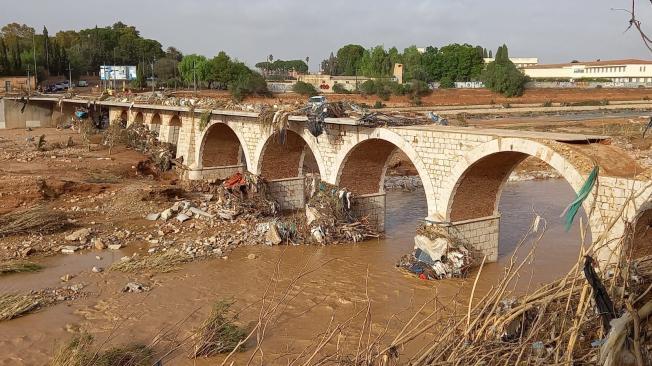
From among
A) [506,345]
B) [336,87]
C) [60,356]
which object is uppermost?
[336,87]

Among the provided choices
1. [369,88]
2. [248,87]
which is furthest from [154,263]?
[369,88]

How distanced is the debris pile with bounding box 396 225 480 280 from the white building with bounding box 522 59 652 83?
6998 cm

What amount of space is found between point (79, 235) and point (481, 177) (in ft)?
31.9

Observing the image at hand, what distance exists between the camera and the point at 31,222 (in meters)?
14.6

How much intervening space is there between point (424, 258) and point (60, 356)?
26.0 feet

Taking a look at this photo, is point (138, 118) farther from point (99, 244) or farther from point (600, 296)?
point (600, 296)

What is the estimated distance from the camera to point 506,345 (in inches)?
110

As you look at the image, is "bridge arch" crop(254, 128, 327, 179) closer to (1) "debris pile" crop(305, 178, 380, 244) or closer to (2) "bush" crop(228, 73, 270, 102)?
(1) "debris pile" crop(305, 178, 380, 244)

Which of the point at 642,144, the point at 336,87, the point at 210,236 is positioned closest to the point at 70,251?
the point at 210,236

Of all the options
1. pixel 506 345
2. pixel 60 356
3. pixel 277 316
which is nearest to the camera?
pixel 506 345

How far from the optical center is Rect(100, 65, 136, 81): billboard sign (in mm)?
49125

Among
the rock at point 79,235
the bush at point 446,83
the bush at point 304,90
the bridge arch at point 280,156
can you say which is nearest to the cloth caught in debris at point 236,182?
the bridge arch at point 280,156

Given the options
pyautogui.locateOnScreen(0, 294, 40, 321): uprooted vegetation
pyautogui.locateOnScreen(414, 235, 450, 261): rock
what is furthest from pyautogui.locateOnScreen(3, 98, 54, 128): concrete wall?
pyautogui.locateOnScreen(414, 235, 450, 261): rock

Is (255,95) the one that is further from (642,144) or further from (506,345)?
(506,345)
